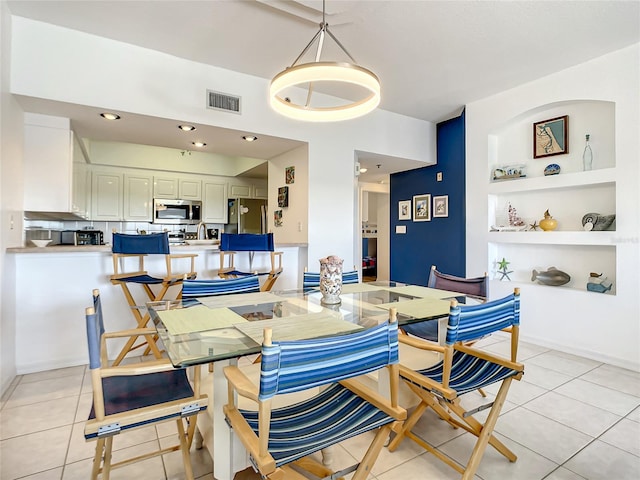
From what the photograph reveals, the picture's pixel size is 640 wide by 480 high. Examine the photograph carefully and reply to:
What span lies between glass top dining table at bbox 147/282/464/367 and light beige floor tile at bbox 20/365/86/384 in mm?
1562

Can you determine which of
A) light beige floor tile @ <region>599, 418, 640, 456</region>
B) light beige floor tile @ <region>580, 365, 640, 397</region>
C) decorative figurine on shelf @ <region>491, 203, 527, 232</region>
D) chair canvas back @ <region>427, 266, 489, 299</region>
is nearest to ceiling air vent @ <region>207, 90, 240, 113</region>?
chair canvas back @ <region>427, 266, 489, 299</region>

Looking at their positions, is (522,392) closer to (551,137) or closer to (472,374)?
(472,374)

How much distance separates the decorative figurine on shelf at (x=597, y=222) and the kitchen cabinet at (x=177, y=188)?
19.0 ft

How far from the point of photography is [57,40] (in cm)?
271

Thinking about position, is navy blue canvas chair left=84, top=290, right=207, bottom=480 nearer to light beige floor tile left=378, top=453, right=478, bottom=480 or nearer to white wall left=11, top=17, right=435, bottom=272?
light beige floor tile left=378, top=453, right=478, bottom=480

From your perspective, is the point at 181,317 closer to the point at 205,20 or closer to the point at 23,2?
the point at 205,20

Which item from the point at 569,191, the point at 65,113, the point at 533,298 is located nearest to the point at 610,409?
the point at 533,298

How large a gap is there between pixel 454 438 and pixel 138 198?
598 cm

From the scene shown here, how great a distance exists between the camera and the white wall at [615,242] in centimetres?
292

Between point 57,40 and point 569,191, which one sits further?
point 569,191

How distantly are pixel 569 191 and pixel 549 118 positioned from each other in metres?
0.81

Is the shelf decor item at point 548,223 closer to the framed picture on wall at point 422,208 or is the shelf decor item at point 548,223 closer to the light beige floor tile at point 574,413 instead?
the framed picture on wall at point 422,208

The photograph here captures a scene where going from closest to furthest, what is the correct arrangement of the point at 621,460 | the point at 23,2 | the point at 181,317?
1. the point at 181,317
2. the point at 621,460
3. the point at 23,2

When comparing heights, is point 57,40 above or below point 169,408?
above
